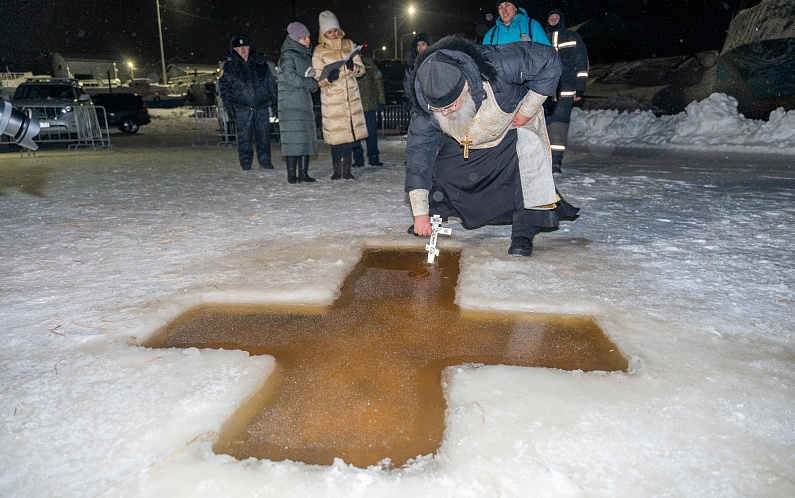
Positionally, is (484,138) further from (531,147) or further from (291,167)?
(291,167)

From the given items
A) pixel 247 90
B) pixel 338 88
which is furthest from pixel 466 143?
A: pixel 247 90

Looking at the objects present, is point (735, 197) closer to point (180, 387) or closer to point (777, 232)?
point (777, 232)

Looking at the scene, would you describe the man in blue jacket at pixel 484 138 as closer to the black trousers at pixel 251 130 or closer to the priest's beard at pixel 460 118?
the priest's beard at pixel 460 118

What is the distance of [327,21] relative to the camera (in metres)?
5.12

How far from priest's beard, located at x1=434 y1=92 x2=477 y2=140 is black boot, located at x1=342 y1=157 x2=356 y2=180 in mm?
3077

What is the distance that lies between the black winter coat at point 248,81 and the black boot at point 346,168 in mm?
1605

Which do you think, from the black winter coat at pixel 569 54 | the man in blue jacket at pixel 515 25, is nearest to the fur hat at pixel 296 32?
the man in blue jacket at pixel 515 25

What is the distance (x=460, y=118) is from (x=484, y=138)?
31 cm

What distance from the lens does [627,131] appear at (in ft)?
31.1

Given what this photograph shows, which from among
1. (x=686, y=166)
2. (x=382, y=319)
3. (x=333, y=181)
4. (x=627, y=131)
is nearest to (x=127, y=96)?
(x=333, y=181)

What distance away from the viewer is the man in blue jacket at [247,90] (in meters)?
6.19

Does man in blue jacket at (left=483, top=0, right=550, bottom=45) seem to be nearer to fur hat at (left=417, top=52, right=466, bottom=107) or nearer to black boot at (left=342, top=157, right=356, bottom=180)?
black boot at (left=342, top=157, right=356, bottom=180)

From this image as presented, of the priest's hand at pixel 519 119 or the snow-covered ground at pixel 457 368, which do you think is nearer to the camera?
the snow-covered ground at pixel 457 368

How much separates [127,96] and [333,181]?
1399 centimetres
